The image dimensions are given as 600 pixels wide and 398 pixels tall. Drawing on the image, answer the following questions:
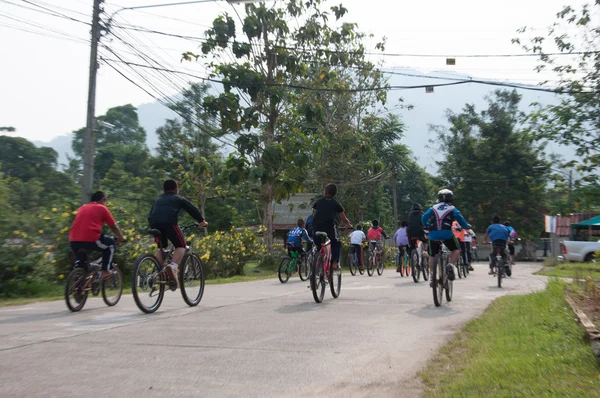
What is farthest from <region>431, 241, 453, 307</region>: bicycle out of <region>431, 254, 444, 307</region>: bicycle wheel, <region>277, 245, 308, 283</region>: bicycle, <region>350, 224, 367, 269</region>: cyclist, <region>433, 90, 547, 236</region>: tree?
<region>433, 90, 547, 236</region>: tree

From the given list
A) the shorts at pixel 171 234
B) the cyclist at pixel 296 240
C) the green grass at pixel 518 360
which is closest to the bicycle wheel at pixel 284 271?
the cyclist at pixel 296 240

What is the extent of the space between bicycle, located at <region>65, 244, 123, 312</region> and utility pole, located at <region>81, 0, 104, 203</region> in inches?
256

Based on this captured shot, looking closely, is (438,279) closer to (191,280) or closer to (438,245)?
(438,245)

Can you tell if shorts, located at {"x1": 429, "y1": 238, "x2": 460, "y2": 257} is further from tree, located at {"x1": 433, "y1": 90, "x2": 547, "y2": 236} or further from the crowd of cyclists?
tree, located at {"x1": 433, "y1": 90, "x2": 547, "y2": 236}

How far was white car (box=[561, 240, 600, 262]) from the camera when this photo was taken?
93.7 ft

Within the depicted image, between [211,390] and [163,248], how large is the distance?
4767 mm

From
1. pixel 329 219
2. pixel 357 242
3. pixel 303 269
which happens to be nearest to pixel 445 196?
pixel 329 219

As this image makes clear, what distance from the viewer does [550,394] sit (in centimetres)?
415

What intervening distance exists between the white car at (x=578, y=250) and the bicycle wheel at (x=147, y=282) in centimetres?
2399

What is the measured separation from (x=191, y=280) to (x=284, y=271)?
696cm

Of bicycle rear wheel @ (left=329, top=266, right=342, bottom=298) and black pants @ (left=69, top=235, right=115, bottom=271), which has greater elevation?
black pants @ (left=69, top=235, right=115, bottom=271)

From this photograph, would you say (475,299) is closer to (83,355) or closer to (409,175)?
(83,355)

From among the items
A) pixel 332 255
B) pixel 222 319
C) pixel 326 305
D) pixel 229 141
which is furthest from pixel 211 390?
pixel 229 141

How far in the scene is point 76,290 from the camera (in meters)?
8.98
